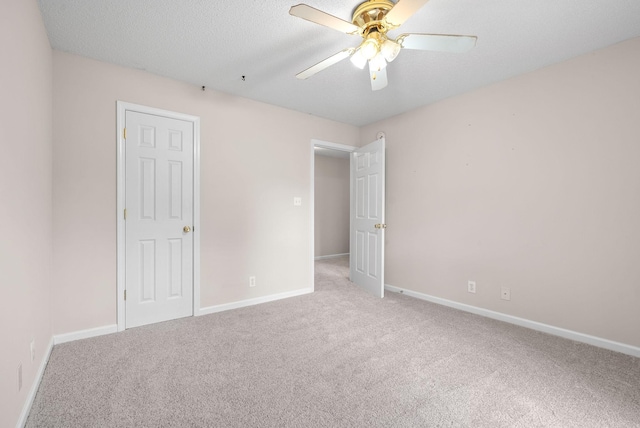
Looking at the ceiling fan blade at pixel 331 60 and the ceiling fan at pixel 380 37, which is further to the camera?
the ceiling fan blade at pixel 331 60

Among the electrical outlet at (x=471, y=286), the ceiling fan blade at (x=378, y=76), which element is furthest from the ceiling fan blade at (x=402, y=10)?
the electrical outlet at (x=471, y=286)

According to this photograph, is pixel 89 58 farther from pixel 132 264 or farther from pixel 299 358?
pixel 299 358

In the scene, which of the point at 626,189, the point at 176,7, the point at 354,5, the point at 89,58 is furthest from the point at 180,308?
the point at 626,189

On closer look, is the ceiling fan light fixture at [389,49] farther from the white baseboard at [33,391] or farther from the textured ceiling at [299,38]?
the white baseboard at [33,391]

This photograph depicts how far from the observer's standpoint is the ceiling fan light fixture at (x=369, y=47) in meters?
1.71

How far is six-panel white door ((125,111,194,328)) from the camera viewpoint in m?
2.57

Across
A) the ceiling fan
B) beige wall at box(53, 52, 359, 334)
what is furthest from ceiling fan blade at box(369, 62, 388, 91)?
beige wall at box(53, 52, 359, 334)

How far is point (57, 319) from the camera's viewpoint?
227 centimetres

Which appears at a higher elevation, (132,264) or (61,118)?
(61,118)

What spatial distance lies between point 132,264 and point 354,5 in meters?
2.70

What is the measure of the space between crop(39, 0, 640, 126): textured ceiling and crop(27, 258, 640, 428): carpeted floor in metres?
2.31

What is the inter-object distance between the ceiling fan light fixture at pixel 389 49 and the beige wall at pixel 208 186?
1915mm

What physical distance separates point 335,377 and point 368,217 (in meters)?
2.28

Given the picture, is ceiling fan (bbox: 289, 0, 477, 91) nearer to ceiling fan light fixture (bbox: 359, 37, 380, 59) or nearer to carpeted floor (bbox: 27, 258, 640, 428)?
ceiling fan light fixture (bbox: 359, 37, 380, 59)
